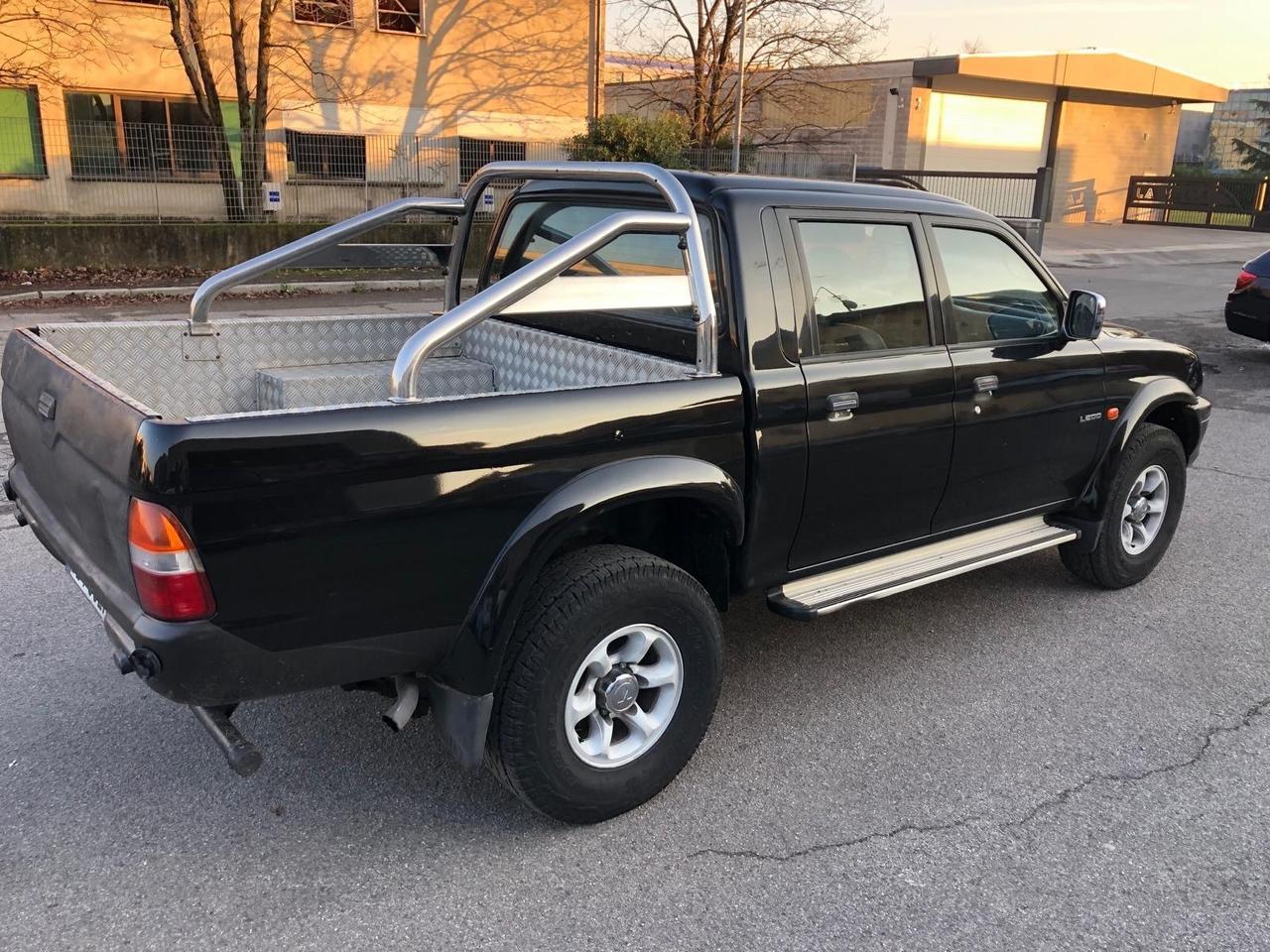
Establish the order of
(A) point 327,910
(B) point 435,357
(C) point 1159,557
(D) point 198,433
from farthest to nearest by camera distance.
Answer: (C) point 1159,557, (B) point 435,357, (A) point 327,910, (D) point 198,433

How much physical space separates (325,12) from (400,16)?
1718mm

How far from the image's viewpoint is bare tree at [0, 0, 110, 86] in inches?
706

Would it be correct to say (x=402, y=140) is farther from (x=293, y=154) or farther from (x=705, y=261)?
(x=705, y=261)

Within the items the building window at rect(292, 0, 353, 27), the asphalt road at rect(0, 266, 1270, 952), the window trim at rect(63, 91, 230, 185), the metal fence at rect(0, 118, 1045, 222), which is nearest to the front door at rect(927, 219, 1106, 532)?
the asphalt road at rect(0, 266, 1270, 952)

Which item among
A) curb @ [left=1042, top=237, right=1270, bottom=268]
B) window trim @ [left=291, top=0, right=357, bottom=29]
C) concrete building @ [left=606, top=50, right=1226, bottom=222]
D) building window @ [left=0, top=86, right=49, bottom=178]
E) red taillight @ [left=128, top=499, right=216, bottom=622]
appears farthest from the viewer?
concrete building @ [left=606, top=50, right=1226, bottom=222]

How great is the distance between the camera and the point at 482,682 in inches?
110

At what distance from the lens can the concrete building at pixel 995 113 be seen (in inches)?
1210

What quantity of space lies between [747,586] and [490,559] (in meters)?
1.03

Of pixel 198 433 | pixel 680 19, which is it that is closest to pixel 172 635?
pixel 198 433

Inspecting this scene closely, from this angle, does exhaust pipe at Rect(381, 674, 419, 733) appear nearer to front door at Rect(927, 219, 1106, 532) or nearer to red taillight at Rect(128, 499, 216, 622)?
red taillight at Rect(128, 499, 216, 622)

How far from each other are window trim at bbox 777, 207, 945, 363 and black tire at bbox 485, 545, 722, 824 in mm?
936

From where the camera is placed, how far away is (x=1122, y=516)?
4730mm

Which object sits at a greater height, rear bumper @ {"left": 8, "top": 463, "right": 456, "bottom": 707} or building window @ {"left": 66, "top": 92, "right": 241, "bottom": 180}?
building window @ {"left": 66, "top": 92, "right": 241, "bottom": 180}

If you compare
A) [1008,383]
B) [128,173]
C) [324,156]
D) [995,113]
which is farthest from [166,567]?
[995,113]
